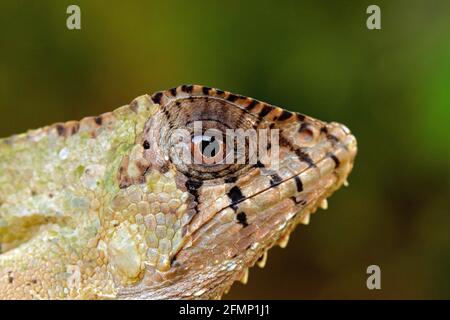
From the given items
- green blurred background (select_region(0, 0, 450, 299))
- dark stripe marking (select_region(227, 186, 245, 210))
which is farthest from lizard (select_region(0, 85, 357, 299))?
green blurred background (select_region(0, 0, 450, 299))

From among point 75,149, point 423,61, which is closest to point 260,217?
point 75,149

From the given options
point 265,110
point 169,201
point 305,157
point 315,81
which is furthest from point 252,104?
point 315,81

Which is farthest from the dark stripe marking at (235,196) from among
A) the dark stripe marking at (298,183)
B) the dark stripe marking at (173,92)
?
the dark stripe marking at (173,92)

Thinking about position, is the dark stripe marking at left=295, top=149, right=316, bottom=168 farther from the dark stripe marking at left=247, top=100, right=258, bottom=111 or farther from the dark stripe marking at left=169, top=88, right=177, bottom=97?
the dark stripe marking at left=169, top=88, right=177, bottom=97

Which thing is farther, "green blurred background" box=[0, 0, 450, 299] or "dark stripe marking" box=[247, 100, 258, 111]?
"green blurred background" box=[0, 0, 450, 299]

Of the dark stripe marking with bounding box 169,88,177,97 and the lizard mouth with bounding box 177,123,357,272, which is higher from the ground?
the dark stripe marking with bounding box 169,88,177,97

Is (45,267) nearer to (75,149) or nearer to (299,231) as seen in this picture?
(75,149)

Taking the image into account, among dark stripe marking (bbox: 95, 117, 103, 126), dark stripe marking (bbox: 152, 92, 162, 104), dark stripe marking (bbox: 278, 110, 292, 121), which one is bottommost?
dark stripe marking (bbox: 95, 117, 103, 126)
